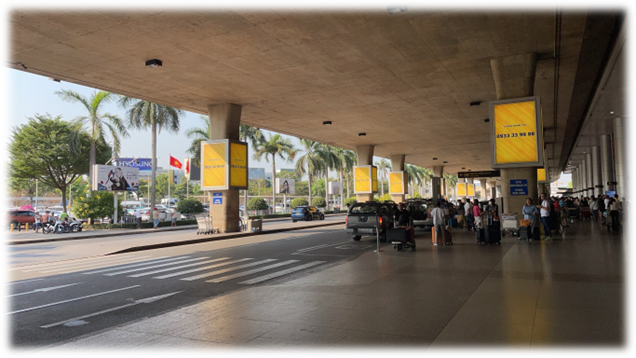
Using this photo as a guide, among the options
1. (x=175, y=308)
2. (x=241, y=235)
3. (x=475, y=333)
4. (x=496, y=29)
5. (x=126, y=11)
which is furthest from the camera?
(x=241, y=235)

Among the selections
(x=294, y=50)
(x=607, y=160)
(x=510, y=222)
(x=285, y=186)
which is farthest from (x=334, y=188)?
(x=294, y=50)

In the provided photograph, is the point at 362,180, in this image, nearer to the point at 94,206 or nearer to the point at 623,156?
the point at 623,156

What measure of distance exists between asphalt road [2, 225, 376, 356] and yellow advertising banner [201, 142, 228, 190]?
768 cm

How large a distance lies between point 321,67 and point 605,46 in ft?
37.9

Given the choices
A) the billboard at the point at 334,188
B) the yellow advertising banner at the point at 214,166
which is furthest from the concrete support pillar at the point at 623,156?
the billboard at the point at 334,188

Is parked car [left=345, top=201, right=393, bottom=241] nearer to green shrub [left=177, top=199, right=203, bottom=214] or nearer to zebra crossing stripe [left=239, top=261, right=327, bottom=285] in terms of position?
zebra crossing stripe [left=239, top=261, right=327, bottom=285]

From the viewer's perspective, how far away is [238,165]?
81.9ft

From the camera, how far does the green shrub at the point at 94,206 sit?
3256 cm

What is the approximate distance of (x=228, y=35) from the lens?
45.0 ft

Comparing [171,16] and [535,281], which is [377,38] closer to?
[171,16]

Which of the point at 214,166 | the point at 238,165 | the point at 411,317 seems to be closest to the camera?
the point at 411,317

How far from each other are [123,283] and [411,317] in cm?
732

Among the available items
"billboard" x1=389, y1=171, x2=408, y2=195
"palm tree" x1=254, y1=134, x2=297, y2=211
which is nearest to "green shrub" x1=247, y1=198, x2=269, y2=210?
"palm tree" x1=254, y1=134, x2=297, y2=211

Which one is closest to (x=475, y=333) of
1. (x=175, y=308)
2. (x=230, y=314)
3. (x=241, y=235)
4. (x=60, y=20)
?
(x=230, y=314)
